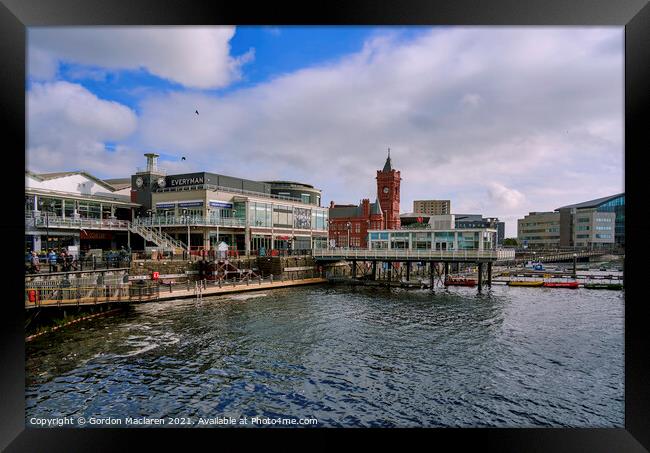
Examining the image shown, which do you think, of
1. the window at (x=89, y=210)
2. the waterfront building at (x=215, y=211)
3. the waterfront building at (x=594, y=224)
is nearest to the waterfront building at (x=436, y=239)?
the waterfront building at (x=215, y=211)

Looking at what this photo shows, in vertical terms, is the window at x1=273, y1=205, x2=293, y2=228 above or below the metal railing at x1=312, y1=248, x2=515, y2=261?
above

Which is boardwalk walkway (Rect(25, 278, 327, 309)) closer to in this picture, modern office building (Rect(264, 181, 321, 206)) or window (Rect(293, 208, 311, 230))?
window (Rect(293, 208, 311, 230))

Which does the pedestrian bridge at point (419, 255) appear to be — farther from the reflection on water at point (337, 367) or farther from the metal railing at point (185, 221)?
the reflection on water at point (337, 367)

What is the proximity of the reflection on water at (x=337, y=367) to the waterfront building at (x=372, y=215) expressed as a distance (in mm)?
54861

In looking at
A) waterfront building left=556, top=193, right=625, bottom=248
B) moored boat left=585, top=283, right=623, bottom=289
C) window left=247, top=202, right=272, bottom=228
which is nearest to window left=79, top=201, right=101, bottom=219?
window left=247, top=202, right=272, bottom=228

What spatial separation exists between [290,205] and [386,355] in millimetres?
41033

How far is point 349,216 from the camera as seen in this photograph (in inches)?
3334

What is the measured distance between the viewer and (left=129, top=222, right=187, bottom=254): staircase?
42312 mm

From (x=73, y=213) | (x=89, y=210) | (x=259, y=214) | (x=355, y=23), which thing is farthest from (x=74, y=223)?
(x=355, y=23)

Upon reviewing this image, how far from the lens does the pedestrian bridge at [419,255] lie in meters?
40.0

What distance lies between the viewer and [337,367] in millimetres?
15734
